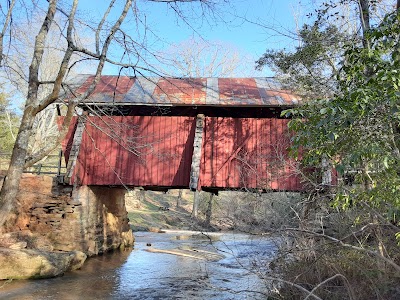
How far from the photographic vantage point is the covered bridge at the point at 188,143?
10523 millimetres

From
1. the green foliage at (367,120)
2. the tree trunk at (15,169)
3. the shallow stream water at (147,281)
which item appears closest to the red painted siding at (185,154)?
the shallow stream water at (147,281)

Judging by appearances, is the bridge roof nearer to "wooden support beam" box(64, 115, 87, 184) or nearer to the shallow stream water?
"wooden support beam" box(64, 115, 87, 184)

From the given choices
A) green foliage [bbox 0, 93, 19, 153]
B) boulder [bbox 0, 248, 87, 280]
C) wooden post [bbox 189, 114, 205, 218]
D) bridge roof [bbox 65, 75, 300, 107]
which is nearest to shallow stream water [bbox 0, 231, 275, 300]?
boulder [bbox 0, 248, 87, 280]

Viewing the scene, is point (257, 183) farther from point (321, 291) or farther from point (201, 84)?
point (321, 291)

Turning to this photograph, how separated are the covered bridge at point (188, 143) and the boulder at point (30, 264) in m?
2.42

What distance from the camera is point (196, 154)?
33.9 feet

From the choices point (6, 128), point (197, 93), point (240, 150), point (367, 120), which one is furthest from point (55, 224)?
point (6, 128)

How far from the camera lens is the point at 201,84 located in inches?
467

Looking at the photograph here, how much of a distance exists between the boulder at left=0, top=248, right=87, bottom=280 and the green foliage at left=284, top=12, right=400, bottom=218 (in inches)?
279

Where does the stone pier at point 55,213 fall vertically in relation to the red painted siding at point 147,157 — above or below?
below

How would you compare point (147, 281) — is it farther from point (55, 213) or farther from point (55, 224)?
point (55, 213)

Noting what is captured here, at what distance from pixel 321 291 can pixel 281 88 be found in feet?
23.3

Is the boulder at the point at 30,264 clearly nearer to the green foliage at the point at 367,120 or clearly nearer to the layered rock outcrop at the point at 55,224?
the layered rock outcrop at the point at 55,224

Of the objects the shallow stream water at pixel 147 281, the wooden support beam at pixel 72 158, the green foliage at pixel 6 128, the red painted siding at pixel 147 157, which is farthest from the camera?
the green foliage at pixel 6 128
